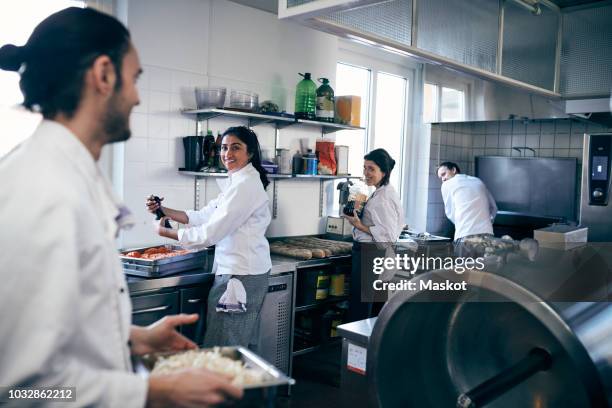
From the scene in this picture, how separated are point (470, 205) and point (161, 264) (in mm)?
3154

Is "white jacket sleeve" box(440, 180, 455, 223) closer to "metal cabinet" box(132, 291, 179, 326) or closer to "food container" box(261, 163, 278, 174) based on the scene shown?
"food container" box(261, 163, 278, 174)

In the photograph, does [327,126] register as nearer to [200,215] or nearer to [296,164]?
[296,164]

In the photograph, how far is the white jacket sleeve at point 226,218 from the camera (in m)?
3.06

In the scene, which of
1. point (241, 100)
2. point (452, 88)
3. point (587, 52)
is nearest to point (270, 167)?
point (241, 100)

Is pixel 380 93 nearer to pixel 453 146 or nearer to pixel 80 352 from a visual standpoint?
pixel 453 146

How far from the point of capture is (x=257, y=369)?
4.00 ft

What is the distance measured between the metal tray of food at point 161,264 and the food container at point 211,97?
3.42ft

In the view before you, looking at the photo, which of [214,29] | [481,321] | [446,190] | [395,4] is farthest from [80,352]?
[446,190]

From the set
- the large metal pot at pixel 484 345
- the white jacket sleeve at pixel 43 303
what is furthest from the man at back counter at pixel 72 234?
the large metal pot at pixel 484 345

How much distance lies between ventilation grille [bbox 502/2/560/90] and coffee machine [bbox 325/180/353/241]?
1.76 m

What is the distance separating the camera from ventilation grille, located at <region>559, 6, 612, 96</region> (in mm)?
3619

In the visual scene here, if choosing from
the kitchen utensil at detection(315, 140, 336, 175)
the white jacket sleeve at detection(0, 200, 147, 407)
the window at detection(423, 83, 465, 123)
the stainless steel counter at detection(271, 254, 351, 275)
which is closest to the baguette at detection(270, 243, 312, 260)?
the stainless steel counter at detection(271, 254, 351, 275)

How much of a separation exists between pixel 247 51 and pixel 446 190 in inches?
96.6

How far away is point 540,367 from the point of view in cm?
106
